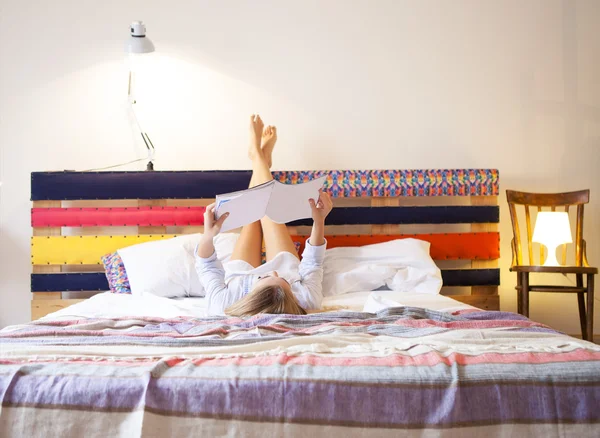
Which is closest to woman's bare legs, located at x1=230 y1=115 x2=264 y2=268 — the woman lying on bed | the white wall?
the woman lying on bed

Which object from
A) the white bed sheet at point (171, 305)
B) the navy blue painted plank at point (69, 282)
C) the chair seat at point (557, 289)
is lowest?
the chair seat at point (557, 289)

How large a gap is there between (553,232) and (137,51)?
2280mm

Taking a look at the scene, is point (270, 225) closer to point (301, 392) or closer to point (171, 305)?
point (171, 305)

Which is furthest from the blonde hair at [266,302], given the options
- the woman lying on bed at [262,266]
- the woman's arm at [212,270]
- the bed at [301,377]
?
the woman's arm at [212,270]

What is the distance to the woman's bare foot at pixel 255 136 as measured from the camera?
11.0ft

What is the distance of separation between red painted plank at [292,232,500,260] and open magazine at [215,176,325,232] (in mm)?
902

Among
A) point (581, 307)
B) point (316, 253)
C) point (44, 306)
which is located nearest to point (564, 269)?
point (581, 307)

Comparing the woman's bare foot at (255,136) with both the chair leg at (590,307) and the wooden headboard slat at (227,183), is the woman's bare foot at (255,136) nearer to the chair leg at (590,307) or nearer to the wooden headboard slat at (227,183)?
the wooden headboard slat at (227,183)

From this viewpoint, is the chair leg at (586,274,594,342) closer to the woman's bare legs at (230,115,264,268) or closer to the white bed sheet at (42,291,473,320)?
the white bed sheet at (42,291,473,320)

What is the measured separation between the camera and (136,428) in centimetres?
121

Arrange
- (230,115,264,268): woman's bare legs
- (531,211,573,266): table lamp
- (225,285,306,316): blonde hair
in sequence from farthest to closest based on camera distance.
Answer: (531,211,573,266): table lamp → (230,115,264,268): woman's bare legs → (225,285,306,316): blonde hair

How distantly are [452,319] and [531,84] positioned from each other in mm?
2202

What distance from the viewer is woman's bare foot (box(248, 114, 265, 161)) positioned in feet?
11.0

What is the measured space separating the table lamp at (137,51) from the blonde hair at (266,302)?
61.4 inches
